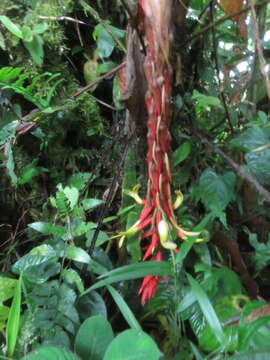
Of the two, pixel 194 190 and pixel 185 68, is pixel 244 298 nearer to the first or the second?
A: pixel 194 190

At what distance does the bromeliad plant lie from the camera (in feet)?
1.43

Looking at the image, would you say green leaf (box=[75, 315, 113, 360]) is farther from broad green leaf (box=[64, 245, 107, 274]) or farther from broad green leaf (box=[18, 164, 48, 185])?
broad green leaf (box=[18, 164, 48, 185])

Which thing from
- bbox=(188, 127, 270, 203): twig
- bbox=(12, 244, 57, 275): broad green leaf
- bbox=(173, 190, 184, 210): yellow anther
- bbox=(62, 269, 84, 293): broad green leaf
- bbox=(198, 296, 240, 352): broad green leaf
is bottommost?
bbox=(198, 296, 240, 352): broad green leaf

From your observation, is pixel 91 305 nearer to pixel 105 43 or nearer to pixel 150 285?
pixel 150 285

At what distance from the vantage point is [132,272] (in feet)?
1.56

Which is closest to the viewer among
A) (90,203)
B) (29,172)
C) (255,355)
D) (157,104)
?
(255,355)

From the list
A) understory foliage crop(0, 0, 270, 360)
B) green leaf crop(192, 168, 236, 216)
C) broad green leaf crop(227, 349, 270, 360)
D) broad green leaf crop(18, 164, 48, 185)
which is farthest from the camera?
broad green leaf crop(18, 164, 48, 185)

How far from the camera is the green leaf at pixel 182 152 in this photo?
24.1 inches

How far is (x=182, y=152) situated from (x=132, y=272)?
23 centimetres

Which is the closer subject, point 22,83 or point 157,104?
point 157,104

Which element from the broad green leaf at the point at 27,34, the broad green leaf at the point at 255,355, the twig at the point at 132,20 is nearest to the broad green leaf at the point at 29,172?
the broad green leaf at the point at 27,34

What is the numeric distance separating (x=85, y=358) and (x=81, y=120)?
1.53ft

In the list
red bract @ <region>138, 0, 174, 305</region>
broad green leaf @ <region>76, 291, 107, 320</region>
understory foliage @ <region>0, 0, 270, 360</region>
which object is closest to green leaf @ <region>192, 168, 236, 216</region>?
understory foliage @ <region>0, 0, 270, 360</region>

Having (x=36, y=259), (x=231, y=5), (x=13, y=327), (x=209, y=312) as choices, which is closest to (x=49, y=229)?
(x=36, y=259)
